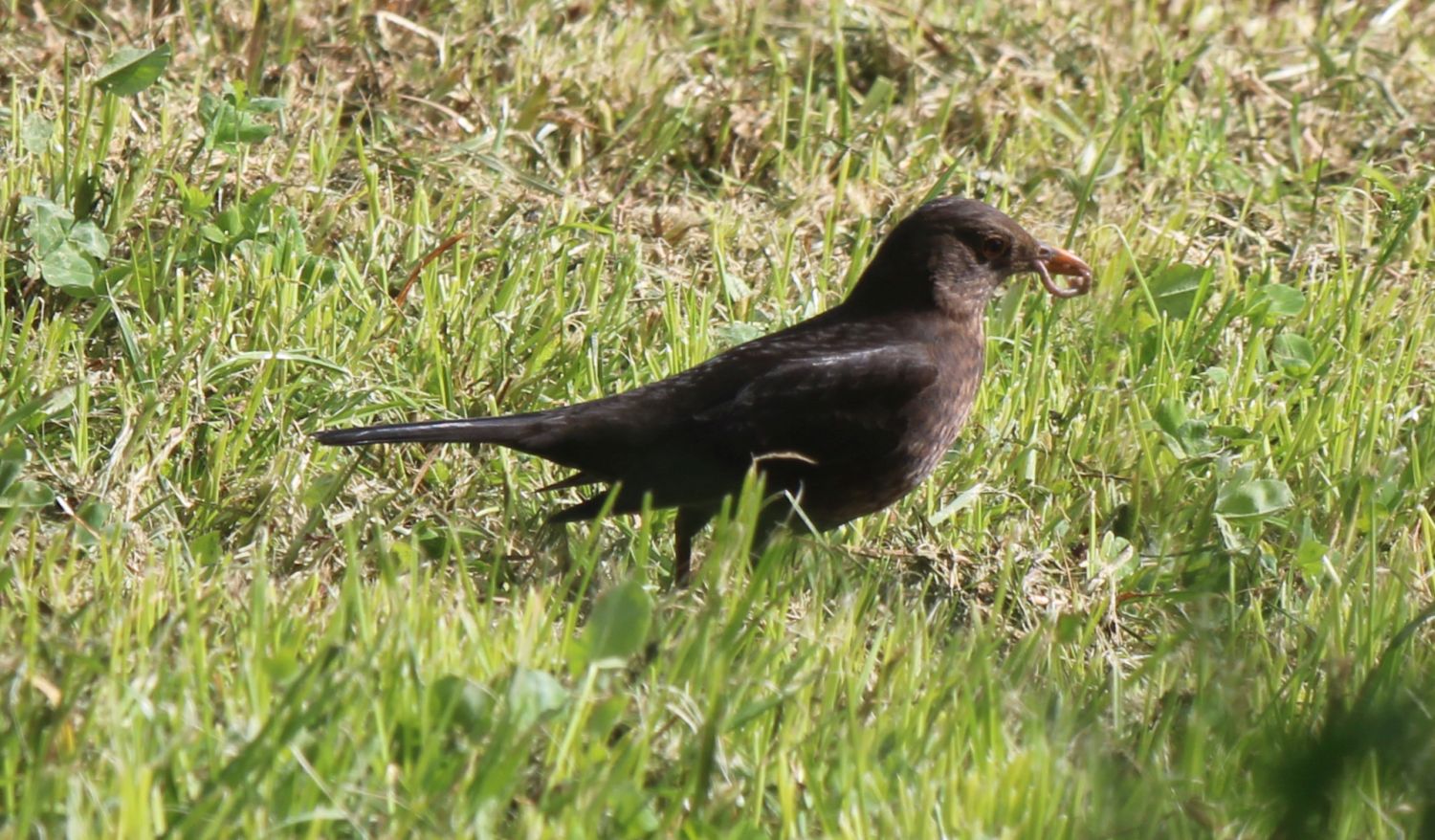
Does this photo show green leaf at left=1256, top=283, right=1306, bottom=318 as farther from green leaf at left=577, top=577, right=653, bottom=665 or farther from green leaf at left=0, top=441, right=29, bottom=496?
green leaf at left=0, top=441, right=29, bottom=496

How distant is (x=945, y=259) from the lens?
4.38 m

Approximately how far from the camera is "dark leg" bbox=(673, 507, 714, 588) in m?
3.98

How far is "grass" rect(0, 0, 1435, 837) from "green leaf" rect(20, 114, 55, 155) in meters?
0.01

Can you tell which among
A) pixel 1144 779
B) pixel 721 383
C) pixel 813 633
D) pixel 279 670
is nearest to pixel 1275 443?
pixel 721 383

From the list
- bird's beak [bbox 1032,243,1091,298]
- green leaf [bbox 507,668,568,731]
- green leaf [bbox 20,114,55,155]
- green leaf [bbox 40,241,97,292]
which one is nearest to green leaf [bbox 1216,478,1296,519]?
bird's beak [bbox 1032,243,1091,298]

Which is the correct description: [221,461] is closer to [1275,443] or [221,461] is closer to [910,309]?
[910,309]

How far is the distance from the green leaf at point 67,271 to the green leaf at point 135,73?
0.64 meters

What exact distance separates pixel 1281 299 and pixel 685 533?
2.01 m

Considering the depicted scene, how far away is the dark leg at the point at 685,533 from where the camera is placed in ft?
13.1

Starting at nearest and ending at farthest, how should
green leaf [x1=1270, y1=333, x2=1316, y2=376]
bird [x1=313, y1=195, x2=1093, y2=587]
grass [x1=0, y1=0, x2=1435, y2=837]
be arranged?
grass [x1=0, y1=0, x2=1435, y2=837] < bird [x1=313, y1=195, x2=1093, y2=587] < green leaf [x1=1270, y1=333, x2=1316, y2=376]

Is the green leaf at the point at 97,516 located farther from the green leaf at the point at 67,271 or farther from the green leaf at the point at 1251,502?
the green leaf at the point at 1251,502

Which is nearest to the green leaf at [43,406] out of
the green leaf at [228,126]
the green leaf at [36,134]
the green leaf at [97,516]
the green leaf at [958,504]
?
the green leaf at [97,516]

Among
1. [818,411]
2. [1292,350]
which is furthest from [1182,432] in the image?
[818,411]

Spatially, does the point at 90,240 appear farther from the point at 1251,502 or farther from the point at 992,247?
→ the point at 1251,502
